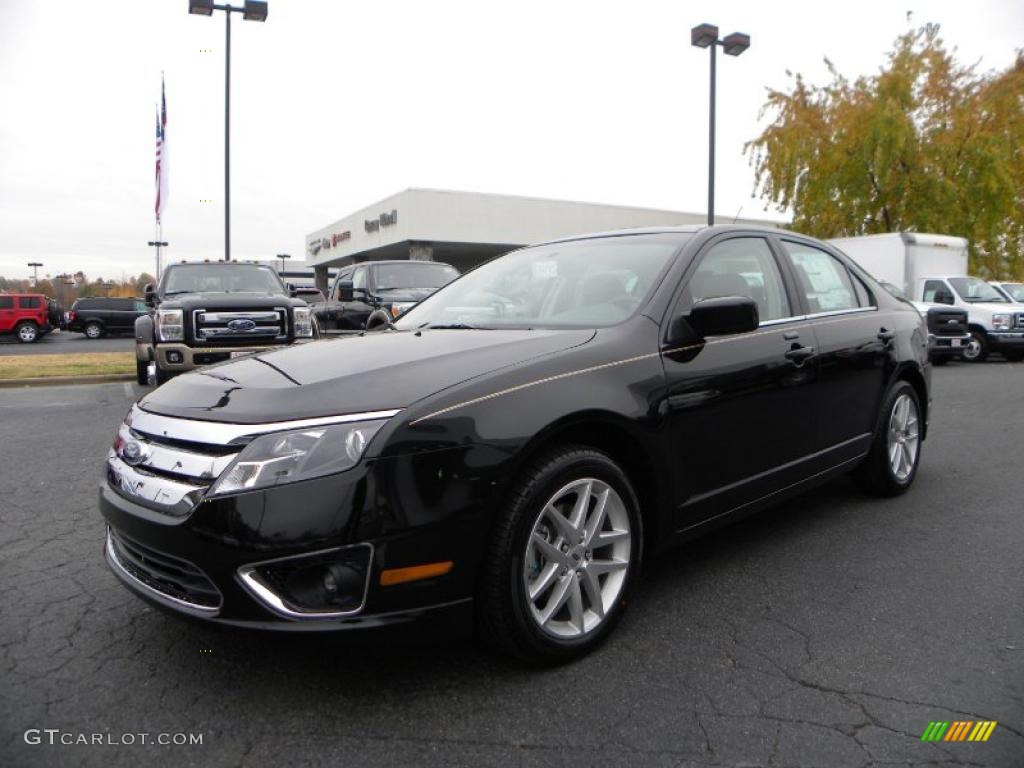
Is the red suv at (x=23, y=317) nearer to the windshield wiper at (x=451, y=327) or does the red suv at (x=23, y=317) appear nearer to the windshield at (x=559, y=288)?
the windshield at (x=559, y=288)

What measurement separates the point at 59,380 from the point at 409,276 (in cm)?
544

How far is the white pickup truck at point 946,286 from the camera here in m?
15.9

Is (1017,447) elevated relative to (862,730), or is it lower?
elevated

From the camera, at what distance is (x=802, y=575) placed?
11.5 feet

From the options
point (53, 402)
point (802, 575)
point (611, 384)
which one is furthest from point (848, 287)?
point (53, 402)

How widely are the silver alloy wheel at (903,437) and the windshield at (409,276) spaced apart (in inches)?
317

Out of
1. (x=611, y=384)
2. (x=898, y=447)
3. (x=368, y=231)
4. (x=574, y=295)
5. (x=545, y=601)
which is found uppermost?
(x=368, y=231)

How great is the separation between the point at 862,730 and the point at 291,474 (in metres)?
1.83

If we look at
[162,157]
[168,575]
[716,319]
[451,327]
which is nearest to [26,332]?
[162,157]

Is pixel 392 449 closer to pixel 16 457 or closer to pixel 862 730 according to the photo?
pixel 862 730

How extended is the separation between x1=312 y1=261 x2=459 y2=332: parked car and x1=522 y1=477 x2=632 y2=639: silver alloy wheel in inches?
346

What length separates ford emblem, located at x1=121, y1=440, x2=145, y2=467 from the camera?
8.50 ft

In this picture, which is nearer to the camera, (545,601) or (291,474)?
(291,474)

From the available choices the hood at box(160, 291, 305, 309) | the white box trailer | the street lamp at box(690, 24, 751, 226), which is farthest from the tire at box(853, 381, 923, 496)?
Result: the white box trailer
